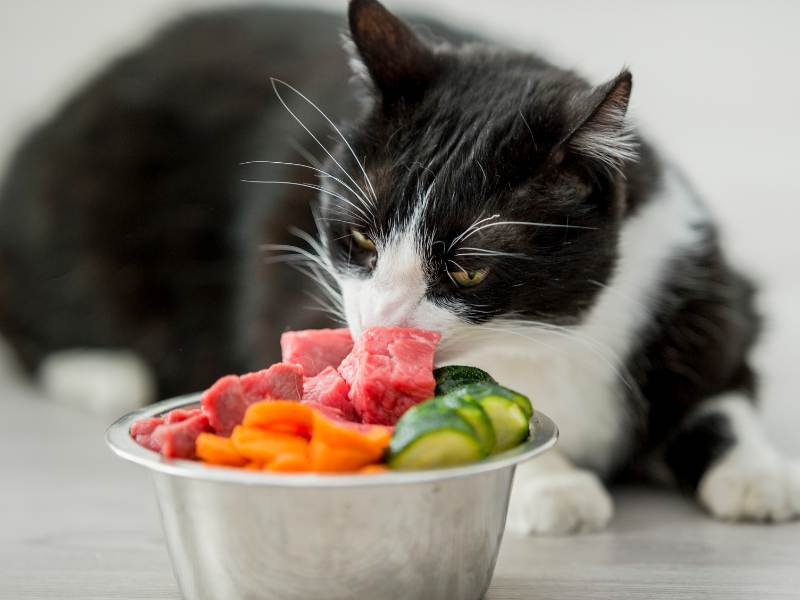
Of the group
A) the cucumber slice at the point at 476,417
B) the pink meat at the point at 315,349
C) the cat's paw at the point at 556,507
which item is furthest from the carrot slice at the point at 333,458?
the cat's paw at the point at 556,507

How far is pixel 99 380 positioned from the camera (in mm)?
2371

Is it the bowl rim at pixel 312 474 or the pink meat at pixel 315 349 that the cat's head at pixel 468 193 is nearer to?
the pink meat at pixel 315 349

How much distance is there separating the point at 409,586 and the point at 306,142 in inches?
44.9


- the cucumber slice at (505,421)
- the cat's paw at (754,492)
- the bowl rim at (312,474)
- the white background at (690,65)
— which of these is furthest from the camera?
the white background at (690,65)

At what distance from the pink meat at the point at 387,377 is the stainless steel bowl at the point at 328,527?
146 millimetres

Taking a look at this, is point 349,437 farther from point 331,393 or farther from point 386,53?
point 386,53

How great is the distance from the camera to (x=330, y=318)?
1.72 metres

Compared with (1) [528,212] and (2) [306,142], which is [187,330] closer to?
(2) [306,142]

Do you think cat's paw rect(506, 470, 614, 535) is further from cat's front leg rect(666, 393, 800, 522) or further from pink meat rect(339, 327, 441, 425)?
pink meat rect(339, 327, 441, 425)

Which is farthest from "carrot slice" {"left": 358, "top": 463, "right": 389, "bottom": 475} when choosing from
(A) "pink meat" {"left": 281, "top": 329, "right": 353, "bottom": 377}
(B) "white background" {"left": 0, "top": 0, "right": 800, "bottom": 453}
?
(B) "white background" {"left": 0, "top": 0, "right": 800, "bottom": 453}

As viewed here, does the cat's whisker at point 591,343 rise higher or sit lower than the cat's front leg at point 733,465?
Answer: higher

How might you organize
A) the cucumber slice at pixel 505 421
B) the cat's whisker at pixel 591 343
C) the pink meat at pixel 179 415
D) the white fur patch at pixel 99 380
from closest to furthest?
1. the cucumber slice at pixel 505 421
2. the pink meat at pixel 179 415
3. the cat's whisker at pixel 591 343
4. the white fur patch at pixel 99 380

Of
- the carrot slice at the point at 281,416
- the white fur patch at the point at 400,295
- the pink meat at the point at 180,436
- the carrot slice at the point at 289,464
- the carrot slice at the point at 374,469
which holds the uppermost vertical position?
the white fur patch at the point at 400,295

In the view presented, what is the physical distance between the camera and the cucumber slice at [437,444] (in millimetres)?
1083
